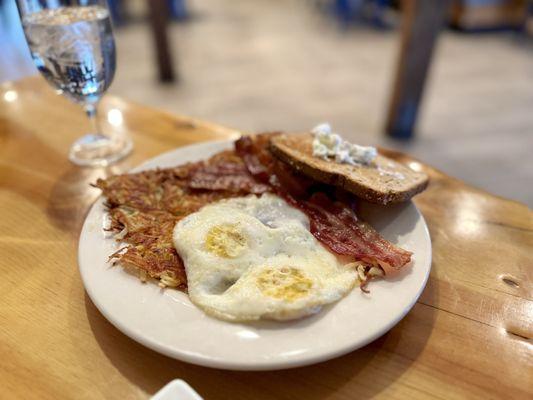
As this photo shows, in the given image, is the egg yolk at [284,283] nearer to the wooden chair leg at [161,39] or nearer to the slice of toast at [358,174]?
the slice of toast at [358,174]

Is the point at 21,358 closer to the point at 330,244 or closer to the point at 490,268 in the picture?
the point at 330,244

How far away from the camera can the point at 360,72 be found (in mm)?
4367

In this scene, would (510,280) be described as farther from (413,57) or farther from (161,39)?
(161,39)

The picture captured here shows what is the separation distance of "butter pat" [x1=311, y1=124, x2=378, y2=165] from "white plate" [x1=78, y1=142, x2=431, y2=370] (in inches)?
11.1

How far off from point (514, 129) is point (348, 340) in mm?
3255

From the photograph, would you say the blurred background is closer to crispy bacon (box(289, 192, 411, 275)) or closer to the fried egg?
crispy bacon (box(289, 192, 411, 275))

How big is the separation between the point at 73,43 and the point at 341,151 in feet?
2.43

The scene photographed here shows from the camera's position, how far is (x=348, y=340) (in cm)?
64

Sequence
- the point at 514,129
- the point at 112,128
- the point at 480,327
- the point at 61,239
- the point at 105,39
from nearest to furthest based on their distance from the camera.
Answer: the point at 480,327
the point at 61,239
the point at 105,39
the point at 112,128
the point at 514,129

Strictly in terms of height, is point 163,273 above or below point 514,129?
above

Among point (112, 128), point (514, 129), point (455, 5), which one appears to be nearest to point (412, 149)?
point (514, 129)

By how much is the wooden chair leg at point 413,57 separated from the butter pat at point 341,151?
2.10 meters

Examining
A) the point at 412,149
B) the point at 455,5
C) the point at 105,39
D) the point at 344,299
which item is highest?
the point at 105,39

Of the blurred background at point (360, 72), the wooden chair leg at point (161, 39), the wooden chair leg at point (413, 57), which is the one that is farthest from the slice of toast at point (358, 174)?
the wooden chair leg at point (161, 39)
